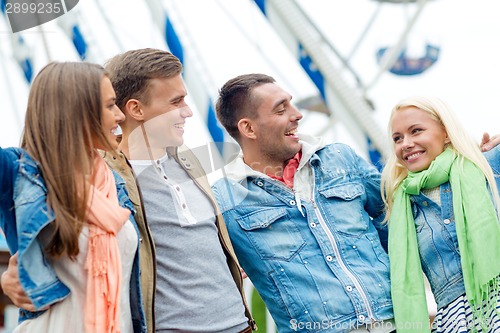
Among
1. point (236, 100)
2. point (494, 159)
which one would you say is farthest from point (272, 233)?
point (494, 159)

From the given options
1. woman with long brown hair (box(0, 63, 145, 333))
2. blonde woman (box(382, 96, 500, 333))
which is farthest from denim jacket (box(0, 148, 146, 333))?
blonde woman (box(382, 96, 500, 333))

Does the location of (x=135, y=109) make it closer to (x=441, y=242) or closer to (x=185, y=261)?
(x=185, y=261)

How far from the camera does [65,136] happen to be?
208cm

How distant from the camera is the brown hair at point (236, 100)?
10.2 feet

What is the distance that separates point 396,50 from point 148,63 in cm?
386

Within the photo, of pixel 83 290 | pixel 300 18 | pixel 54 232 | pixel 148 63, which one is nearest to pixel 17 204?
pixel 54 232

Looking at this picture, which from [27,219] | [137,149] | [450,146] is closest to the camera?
[27,219]

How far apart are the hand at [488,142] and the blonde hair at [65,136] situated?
129 centimetres

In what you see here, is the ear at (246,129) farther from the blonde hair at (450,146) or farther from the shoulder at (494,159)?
the shoulder at (494,159)

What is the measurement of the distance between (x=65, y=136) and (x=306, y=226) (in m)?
0.95

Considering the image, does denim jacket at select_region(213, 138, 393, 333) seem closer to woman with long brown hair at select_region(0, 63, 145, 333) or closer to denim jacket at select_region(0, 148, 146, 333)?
woman with long brown hair at select_region(0, 63, 145, 333)

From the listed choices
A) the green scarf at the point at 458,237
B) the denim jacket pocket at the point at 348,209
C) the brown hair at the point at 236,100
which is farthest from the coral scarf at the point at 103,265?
the brown hair at the point at 236,100

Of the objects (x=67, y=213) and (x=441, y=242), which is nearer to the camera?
(x=67, y=213)

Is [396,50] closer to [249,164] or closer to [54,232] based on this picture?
[249,164]
